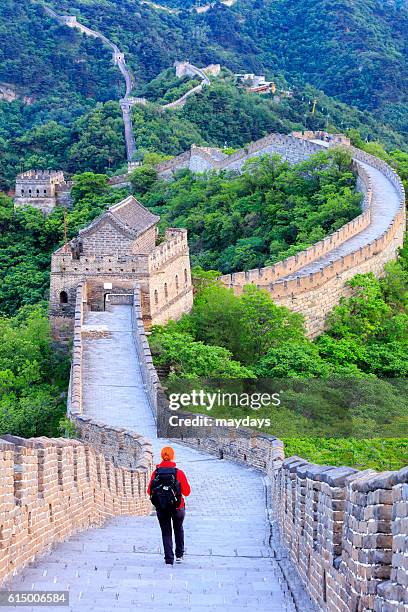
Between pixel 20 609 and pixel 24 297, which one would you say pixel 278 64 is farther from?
pixel 20 609

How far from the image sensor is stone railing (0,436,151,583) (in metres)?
7.96

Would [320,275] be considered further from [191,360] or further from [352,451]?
[352,451]

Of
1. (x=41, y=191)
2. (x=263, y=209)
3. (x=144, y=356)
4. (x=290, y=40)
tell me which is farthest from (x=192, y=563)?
(x=290, y=40)

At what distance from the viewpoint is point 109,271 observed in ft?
81.3

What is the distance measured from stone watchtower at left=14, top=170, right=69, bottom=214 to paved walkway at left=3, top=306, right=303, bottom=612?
39020mm

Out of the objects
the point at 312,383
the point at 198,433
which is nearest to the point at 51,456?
the point at 198,433

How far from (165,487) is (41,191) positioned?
47933 millimetres

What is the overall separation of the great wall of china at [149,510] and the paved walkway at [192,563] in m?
0.02

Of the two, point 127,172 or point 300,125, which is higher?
point 300,125

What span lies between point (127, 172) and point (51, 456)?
5054 centimetres

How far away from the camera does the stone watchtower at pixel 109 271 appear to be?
24.6m

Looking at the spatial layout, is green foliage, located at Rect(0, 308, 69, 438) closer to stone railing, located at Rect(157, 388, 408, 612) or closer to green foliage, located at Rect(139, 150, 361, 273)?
stone railing, located at Rect(157, 388, 408, 612)

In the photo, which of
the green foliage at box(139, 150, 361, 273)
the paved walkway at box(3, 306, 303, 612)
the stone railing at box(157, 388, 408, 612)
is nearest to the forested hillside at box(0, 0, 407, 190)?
the green foliage at box(139, 150, 361, 273)

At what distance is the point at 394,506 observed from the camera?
5.73m
